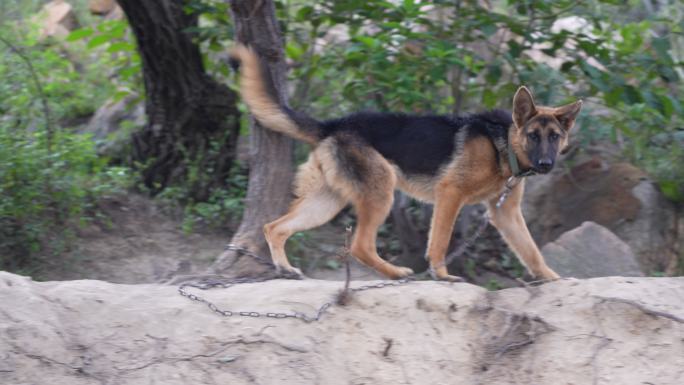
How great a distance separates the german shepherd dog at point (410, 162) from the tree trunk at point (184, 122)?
8.24 ft

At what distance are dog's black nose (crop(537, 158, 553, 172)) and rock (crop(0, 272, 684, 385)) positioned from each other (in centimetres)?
102

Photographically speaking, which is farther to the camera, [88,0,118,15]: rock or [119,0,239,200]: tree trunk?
[88,0,118,15]: rock

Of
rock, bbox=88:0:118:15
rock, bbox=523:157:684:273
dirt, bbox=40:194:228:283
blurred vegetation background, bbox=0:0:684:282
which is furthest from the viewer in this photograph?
rock, bbox=88:0:118:15

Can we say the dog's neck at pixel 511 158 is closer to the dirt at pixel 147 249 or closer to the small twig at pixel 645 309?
the small twig at pixel 645 309

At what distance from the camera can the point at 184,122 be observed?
8680 millimetres

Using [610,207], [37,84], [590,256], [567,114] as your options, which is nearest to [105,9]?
[37,84]

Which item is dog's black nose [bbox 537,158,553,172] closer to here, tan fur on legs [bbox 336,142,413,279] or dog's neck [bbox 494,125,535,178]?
dog's neck [bbox 494,125,535,178]

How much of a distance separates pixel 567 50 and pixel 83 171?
5.01 metres

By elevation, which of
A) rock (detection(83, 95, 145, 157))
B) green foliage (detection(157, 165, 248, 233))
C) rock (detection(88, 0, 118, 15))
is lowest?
green foliage (detection(157, 165, 248, 233))

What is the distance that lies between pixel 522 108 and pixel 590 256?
72.1 inches

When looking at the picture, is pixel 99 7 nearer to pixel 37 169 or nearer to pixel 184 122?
pixel 184 122

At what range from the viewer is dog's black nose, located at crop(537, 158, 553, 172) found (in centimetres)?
571

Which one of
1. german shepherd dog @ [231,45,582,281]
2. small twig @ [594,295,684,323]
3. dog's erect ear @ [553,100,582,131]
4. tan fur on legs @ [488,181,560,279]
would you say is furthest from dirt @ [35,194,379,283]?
small twig @ [594,295,684,323]

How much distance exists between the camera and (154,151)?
882 cm
